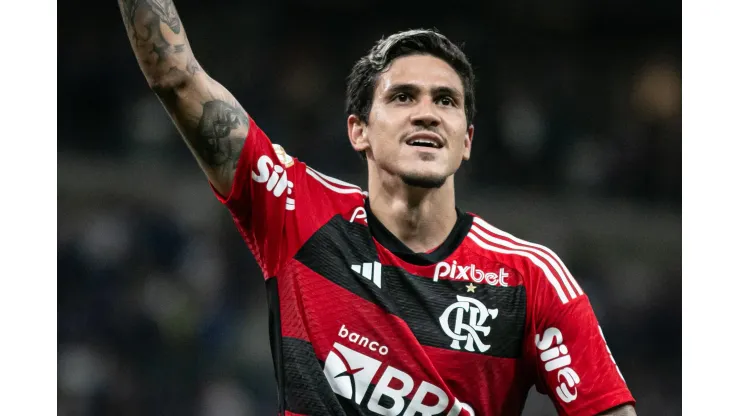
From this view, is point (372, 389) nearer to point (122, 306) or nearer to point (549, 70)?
point (122, 306)

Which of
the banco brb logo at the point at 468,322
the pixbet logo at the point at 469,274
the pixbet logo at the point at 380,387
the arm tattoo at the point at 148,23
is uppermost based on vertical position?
the arm tattoo at the point at 148,23

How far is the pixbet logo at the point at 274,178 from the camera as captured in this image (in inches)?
108

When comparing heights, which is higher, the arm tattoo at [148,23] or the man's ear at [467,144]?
the arm tattoo at [148,23]

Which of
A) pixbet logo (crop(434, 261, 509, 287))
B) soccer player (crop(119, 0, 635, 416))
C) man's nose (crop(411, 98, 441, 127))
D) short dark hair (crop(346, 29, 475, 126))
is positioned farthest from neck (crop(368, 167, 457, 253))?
short dark hair (crop(346, 29, 475, 126))


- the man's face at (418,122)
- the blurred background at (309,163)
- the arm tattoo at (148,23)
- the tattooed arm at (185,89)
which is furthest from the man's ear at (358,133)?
the blurred background at (309,163)

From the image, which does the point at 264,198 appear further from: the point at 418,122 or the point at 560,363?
the point at 560,363

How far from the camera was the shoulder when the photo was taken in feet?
9.50

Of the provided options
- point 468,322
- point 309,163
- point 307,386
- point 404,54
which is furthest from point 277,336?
point 309,163

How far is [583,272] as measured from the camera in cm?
697

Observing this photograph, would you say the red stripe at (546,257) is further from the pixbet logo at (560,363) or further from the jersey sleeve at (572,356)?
the pixbet logo at (560,363)

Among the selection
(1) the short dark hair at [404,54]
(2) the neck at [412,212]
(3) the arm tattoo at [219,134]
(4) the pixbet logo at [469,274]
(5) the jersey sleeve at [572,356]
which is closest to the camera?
(3) the arm tattoo at [219,134]

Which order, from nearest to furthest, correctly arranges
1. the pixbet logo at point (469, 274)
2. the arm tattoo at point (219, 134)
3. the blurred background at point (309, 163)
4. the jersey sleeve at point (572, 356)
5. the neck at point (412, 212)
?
the arm tattoo at point (219, 134), the jersey sleeve at point (572, 356), the pixbet logo at point (469, 274), the neck at point (412, 212), the blurred background at point (309, 163)

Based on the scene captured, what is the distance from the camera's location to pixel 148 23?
2455 mm

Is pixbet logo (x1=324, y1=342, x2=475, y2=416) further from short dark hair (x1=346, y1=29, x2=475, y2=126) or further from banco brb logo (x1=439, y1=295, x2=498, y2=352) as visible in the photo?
short dark hair (x1=346, y1=29, x2=475, y2=126)
